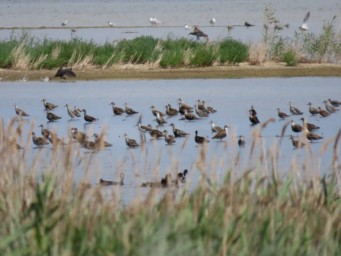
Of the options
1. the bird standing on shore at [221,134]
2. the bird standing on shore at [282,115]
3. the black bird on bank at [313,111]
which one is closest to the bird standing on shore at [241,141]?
the bird standing on shore at [221,134]

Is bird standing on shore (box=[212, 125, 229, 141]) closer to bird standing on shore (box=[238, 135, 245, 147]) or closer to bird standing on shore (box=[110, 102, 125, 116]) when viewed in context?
bird standing on shore (box=[238, 135, 245, 147])

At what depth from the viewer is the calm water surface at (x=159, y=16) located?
43.1m

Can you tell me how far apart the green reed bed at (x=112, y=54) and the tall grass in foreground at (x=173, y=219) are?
21.2 metres

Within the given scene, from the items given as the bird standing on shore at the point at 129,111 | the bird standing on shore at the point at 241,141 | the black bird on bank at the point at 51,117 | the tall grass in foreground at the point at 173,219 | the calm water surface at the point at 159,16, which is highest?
the tall grass in foreground at the point at 173,219

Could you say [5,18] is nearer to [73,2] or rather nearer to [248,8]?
[248,8]

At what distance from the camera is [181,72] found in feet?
96.1

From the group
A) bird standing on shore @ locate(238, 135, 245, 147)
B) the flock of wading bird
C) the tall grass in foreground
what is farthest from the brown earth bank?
the tall grass in foreground

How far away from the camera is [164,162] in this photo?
15766 mm

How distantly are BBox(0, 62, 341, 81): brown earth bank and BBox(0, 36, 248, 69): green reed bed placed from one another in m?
0.30

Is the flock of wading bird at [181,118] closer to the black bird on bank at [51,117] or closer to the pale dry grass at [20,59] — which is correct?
the black bird on bank at [51,117]

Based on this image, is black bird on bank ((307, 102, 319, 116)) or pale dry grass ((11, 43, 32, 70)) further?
pale dry grass ((11, 43, 32, 70))

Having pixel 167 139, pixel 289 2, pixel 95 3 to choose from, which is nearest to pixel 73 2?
pixel 95 3

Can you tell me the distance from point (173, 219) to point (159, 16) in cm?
4956

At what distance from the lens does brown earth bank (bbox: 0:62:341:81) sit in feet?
94.4
